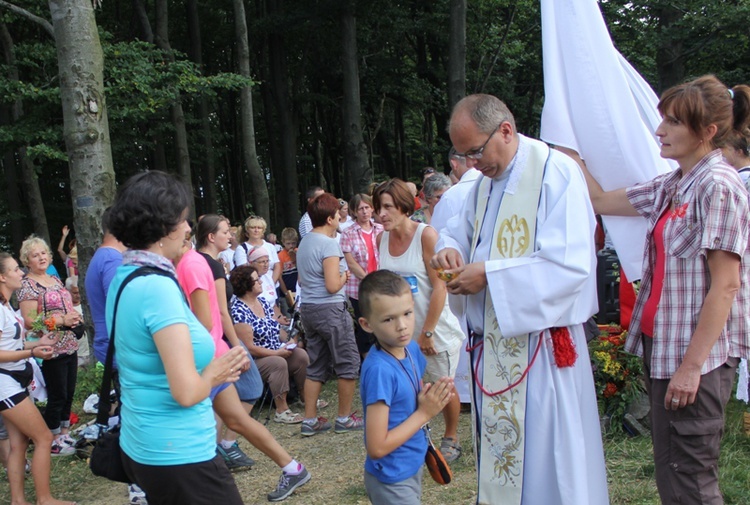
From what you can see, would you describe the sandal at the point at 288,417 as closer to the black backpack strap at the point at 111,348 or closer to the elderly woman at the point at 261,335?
the elderly woman at the point at 261,335

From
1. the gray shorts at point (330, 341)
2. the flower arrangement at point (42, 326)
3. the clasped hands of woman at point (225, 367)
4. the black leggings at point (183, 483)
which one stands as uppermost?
the clasped hands of woman at point (225, 367)

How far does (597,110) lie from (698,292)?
968mm

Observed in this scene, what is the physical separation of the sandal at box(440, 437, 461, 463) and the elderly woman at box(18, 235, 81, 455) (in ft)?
9.68

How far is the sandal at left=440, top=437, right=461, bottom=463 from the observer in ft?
15.6

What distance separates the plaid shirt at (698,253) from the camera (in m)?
2.40

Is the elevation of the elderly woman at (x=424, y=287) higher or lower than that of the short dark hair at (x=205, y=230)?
lower

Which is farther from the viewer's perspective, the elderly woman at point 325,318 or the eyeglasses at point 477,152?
the elderly woman at point 325,318

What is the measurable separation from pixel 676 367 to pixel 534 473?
73 cm

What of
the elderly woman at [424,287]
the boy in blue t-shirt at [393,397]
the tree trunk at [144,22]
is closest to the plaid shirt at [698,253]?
the boy in blue t-shirt at [393,397]

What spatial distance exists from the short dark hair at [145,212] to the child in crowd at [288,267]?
22.3ft

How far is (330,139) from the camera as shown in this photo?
94.5 feet

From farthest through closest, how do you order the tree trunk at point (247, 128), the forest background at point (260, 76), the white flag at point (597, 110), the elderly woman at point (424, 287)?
the tree trunk at point (247, 128) → the forest background at point (260, 76) → the elderly woman at point (424, 287) → the white flag at point (597, 110)

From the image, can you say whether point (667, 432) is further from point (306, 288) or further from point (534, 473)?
point (306, 288)

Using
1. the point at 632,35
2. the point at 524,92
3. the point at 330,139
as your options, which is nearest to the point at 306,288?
the point at 632,35
